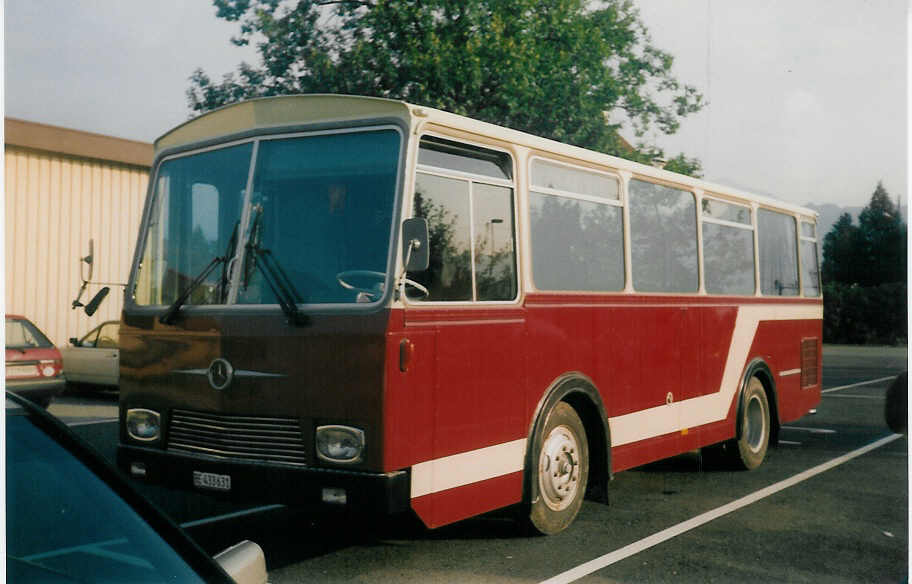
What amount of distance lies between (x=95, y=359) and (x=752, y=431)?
12.0 m

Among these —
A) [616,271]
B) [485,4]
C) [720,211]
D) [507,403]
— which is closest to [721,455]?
[720,211]

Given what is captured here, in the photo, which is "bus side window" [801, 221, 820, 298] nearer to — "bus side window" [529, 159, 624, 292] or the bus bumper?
"bus side window" [529, 159, 624, 292]

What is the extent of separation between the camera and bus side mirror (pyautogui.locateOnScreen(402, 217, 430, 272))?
17.4ft

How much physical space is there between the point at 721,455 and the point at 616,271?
3.20 meters

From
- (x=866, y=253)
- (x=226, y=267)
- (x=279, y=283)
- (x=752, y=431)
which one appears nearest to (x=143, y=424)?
(x=226, y=267)

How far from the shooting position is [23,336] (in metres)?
13.0

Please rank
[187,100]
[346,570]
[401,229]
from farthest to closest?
[187,100]
[346,570]
[401,229]

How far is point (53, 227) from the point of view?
65.0ft

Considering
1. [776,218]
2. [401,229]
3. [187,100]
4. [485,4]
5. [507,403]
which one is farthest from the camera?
[187,100]

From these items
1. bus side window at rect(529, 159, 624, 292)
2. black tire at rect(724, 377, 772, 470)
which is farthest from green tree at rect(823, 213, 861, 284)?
bus side window at rect(529, 159, 624, 292)

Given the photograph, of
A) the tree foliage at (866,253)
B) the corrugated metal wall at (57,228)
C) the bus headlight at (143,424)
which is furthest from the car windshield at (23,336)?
the tree foliage at (866,253)

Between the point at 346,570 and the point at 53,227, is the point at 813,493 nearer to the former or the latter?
the point at 346,570

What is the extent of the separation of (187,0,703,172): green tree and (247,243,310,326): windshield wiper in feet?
43.5

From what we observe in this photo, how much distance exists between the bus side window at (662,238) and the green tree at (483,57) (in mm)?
9997
